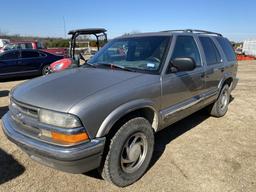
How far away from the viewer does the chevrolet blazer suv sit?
234 cm

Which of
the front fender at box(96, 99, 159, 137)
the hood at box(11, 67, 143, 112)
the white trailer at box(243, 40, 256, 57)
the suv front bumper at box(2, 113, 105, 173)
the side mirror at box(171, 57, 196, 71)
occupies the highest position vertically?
the side mirror at box(171, 57, 196, 71)

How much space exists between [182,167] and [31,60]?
9866mm

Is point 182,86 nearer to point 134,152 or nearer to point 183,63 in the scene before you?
point 183,63

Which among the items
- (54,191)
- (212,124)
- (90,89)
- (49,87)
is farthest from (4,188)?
(212,124)

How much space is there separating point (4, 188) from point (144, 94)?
2.00 metres

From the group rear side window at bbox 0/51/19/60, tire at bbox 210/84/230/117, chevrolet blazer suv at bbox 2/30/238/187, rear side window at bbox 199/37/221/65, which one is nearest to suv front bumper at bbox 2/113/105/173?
chevrolet blazer suv at bbox 2/30/238/187

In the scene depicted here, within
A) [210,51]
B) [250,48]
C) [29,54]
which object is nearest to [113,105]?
[210,51]

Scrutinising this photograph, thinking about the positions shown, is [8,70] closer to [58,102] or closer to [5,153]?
[5,153]

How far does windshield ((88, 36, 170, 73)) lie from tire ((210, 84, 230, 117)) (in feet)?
7.63

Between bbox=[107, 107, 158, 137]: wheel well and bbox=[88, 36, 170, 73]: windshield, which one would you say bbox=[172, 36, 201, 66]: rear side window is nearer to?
bbox=[88, 36, 170, 73]: windshield

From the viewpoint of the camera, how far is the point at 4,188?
112 inches

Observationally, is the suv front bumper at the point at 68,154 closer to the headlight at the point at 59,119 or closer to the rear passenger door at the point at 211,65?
the headlight at the point at 59,119

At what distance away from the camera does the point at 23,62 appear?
1097 centimetres

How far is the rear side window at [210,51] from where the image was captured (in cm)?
438
